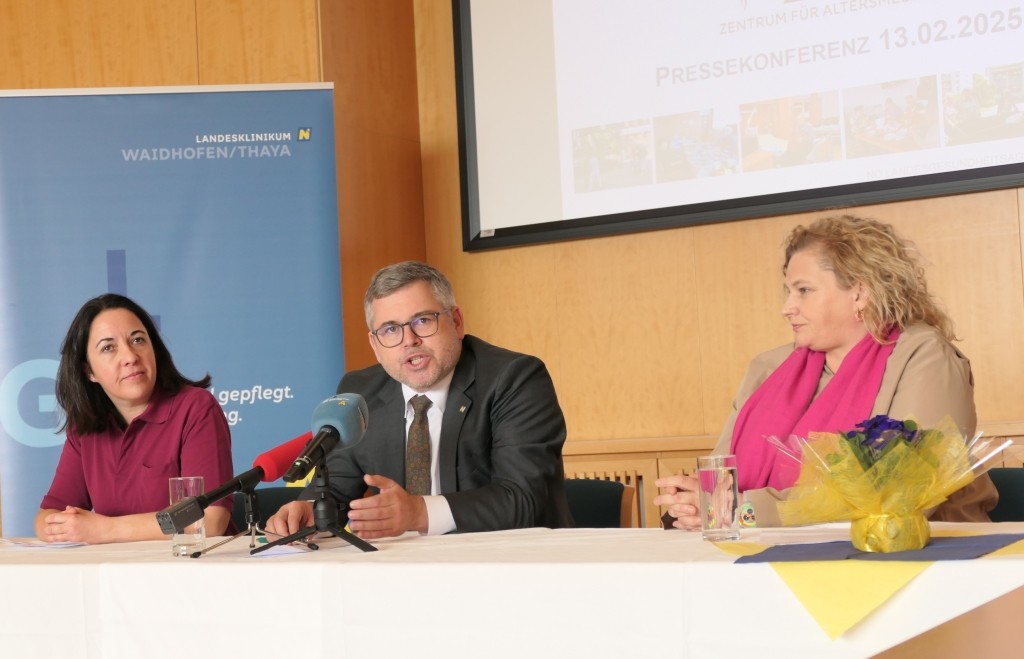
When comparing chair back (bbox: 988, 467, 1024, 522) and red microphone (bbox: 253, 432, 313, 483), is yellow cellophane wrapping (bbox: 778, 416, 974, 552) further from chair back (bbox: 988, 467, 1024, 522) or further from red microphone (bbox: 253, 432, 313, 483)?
chair back (bbox: 988, 467, 1024, 522)

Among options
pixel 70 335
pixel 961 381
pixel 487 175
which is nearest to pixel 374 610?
pixel 961 381

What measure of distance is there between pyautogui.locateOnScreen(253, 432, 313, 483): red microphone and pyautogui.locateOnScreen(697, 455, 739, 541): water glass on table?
2.30 feet

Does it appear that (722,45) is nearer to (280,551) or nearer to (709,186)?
(709,186)

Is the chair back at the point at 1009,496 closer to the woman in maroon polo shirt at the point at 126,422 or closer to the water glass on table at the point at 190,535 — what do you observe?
the water glass on table at the point at 190,535

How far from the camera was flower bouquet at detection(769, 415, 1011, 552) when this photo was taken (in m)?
1.42

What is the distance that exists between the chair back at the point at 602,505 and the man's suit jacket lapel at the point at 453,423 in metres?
0.42

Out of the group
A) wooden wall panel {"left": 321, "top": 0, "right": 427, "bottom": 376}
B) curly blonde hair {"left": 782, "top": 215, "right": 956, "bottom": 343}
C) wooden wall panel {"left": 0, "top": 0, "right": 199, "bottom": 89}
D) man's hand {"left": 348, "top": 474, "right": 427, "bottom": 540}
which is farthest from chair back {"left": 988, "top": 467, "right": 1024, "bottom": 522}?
wooden wall panel {"left": 0, "top": 0, "right": 199, "bottom": 89}

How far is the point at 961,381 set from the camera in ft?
7.76

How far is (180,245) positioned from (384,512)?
2.58m

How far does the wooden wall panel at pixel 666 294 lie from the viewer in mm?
4125

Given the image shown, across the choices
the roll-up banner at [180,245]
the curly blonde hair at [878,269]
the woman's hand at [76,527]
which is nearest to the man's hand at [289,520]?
the woman's hand at [76,527]

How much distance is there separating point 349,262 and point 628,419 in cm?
137

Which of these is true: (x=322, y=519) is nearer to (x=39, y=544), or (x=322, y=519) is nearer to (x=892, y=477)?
(x=39, y=544)

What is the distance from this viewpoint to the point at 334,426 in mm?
1921
